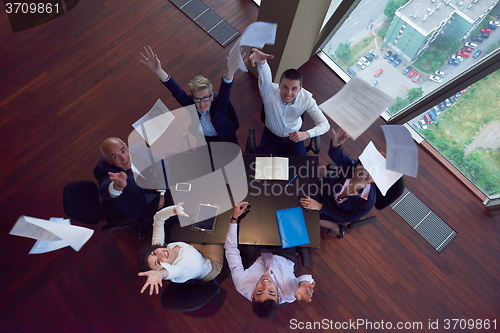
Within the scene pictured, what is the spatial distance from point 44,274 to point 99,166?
1.64 metres

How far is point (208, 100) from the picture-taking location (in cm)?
260

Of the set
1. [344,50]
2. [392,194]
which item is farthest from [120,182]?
[344,50]

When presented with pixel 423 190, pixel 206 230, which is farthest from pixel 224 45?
pixel 423 190

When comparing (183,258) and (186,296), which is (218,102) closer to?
(183,258)

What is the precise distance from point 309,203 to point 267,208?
1.12ft

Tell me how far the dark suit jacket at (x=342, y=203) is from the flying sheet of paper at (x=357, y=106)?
1.69 ft

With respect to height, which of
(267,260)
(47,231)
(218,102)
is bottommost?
(267,260)

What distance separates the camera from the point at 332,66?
4.11 metres

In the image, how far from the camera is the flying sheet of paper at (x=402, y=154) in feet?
6.35

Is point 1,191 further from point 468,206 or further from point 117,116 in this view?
point 468,206

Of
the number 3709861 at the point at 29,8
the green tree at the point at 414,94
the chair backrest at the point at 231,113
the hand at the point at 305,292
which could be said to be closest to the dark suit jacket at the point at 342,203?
the hand at the point at 305,292

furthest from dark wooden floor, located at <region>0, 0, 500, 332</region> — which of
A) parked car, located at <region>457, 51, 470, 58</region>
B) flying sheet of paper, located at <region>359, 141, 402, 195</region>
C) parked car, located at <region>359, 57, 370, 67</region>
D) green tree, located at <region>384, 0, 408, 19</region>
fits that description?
flying sheet of paper, located at <region>359, 141, 402, 195</region>

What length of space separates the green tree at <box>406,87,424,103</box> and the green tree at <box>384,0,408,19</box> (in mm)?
847

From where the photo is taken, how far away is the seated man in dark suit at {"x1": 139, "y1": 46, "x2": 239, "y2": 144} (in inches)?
99.6
